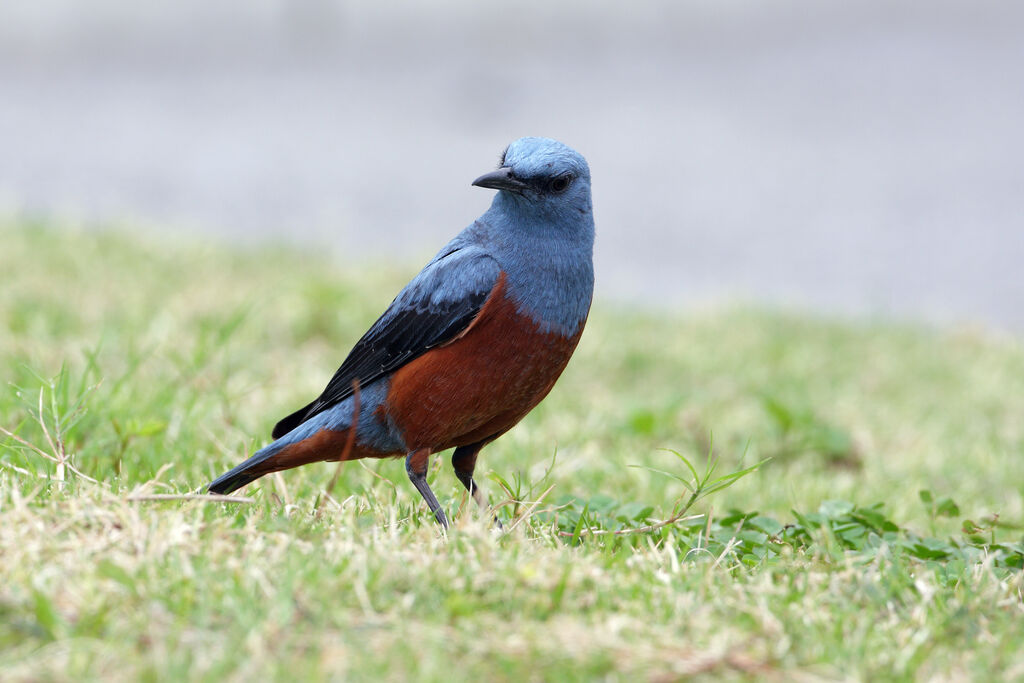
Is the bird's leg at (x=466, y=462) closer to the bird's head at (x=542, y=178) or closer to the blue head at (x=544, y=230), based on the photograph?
the blue head at (x=544, y=230)

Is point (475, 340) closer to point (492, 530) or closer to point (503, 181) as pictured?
point (503, 181)

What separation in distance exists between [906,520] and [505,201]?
2114 mm

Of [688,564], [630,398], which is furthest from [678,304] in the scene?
[688,564]

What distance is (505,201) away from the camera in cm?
370

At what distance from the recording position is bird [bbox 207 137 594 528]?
3.44 meters

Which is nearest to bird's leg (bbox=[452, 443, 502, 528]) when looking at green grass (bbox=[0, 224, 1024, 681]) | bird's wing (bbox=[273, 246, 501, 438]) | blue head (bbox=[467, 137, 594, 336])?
green grass (bbox=[0, 224, 1024, 681])

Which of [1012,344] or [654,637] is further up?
[654,637]

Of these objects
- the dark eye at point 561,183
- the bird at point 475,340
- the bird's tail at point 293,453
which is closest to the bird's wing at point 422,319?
the bird at point 475,340

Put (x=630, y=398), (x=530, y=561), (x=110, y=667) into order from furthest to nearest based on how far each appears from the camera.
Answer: (x=630, y=398)
(x=530, y=561)
(x=110, y=667)

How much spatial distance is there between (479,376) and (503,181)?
0.63 m

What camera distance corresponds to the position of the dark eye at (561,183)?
3.63 meters

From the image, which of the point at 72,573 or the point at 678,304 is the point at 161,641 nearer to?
the point at 72,573

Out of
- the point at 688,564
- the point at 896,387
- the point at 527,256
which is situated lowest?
the point at 896,387

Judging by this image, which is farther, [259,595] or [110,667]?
[259,595]
